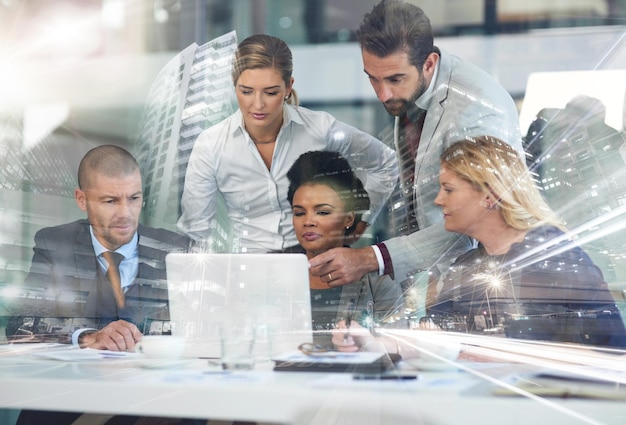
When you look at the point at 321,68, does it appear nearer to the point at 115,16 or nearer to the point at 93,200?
the point at 115,16

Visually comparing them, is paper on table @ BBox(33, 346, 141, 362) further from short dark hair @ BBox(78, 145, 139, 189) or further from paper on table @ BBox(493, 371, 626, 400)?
paper on table @ BBox(493, 371, 626, 400)

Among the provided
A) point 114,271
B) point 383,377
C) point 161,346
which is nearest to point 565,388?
point 383,377

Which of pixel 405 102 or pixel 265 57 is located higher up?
pixel 265 57

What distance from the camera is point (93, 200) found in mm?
1902

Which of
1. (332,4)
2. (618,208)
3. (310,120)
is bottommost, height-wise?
(618,208)

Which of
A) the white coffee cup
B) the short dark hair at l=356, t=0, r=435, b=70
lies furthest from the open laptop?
the short dark hair at l=356, t=0, r=435, b=70

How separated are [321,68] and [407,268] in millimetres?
630

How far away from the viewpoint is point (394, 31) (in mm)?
1703

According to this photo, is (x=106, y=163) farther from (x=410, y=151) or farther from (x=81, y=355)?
(x=410, y=151)

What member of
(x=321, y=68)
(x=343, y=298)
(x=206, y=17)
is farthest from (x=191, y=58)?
(x=343, y=298)

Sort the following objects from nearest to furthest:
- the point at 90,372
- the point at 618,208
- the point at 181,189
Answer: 1. the point at 90,372
2. the point at 618,208
3. the point at 181,189

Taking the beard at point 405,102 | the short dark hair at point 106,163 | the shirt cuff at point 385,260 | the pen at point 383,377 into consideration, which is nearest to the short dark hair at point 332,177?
the shirt cuff at point 385,260

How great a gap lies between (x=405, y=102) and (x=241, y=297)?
73 cm

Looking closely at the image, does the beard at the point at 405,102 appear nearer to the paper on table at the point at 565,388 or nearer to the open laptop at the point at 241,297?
the open laptop at the point at 241,297
